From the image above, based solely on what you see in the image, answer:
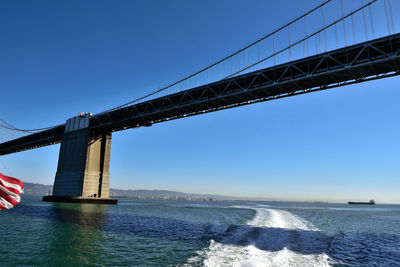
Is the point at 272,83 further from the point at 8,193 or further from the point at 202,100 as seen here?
the point at 8,193

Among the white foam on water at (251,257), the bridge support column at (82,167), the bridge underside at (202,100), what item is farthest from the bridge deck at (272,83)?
the white foam on water at (251,257)

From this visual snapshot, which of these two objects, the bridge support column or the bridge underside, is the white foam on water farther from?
the bridge support column

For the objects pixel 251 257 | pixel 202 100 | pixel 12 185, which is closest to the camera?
pixel 12 185

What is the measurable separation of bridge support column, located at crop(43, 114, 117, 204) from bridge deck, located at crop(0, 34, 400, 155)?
3.07 meters

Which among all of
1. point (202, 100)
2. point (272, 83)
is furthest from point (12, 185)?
point (202, 100)

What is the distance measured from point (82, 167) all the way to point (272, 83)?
40611mm

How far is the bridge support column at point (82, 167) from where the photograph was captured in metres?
56.0

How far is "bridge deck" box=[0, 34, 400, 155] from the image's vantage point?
99.1 ft

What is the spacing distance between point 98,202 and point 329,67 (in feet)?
153

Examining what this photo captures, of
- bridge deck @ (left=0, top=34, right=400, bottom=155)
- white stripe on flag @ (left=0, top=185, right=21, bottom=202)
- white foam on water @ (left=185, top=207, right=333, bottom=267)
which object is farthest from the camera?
bridge deck @ (left=0, top=34, right=400, bottom=155)

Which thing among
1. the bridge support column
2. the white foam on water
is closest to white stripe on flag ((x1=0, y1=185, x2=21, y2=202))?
the white foam on water

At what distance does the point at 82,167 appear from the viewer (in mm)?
57000

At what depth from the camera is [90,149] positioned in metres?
59.1

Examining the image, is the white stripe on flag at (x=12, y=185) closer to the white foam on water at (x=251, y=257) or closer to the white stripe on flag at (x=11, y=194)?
the white stripe on flag at (x=11, y=194)
